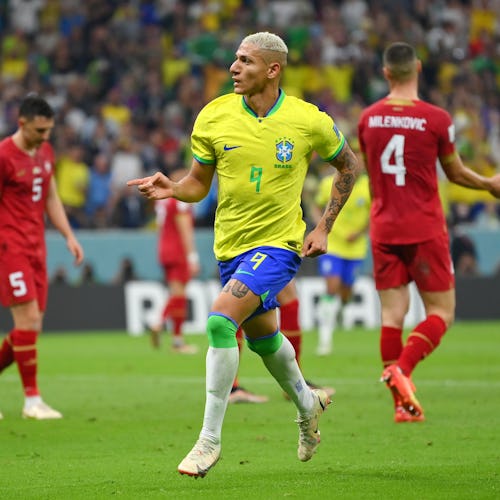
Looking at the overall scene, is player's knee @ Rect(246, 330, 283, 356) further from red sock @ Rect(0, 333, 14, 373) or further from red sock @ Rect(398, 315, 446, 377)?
red sock @ Rect(0, 333, 14, 373)

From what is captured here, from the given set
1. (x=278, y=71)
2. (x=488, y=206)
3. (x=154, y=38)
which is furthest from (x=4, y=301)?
(x=154, y=38)

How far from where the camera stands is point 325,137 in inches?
316

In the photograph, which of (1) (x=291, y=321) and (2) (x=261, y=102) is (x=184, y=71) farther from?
(2) (x=261, y=102)

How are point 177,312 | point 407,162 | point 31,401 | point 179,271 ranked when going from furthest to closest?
A: point 179,271
point 177,312
point 31,401
point 407,162

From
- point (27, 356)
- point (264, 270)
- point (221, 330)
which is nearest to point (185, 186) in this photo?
point (264, 270)

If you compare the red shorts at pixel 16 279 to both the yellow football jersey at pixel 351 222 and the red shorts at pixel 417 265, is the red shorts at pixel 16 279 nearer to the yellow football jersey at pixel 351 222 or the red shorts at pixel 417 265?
the red shorts at pixel 417 265

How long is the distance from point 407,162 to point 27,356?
11.8 ft

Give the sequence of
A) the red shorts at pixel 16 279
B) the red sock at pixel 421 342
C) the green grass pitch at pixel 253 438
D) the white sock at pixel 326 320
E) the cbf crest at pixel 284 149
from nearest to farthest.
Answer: the green grass pitch at pixel 253 438
the cbf crest at pixel 284 149
the red sock at pixel 421 342
the red shorts at pixel 16 279
the white sock at pixel 326 320

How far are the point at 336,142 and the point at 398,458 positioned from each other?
2.05 m

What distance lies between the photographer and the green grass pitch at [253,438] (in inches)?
285

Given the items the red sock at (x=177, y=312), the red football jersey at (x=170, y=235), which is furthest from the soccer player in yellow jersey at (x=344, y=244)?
the red football jersey at (x=170, y=235)

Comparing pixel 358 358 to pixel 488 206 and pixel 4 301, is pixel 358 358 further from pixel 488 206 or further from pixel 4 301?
pixel 488 206

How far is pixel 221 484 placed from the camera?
7.38 metres

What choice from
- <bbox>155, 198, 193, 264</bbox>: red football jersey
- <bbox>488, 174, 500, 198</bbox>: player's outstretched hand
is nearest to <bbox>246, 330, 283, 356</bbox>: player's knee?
<bbox>488, 174, 500, 198</bbox>: player's outstretched hand
